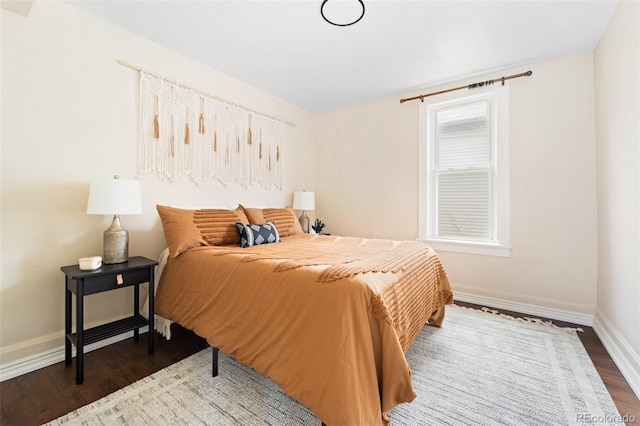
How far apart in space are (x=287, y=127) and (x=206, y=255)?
252 cm

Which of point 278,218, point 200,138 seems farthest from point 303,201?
point 200,138

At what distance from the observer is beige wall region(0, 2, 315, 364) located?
180 cm

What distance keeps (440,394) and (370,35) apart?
8.97ft

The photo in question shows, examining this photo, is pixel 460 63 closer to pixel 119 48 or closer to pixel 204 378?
pixel 119 48

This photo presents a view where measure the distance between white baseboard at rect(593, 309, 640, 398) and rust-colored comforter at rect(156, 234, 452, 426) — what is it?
115 centimetres

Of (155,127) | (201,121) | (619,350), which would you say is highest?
(201,121)

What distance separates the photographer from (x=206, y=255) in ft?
6.68

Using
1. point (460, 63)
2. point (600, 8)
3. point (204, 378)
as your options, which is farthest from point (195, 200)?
point (600, 8)

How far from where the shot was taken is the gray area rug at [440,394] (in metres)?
1.39

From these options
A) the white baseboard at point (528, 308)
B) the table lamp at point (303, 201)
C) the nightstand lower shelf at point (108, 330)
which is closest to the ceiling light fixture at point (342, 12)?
the table lamp at point (303, 201)

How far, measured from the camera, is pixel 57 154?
6.47ft

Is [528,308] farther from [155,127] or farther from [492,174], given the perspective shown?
[155,127]

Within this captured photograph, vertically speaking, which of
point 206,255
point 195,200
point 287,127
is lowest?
point 206,255

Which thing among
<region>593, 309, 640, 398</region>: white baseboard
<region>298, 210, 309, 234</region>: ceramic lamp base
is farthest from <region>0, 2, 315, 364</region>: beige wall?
<region>593, 309, 640, 398</region>: white baseboard
